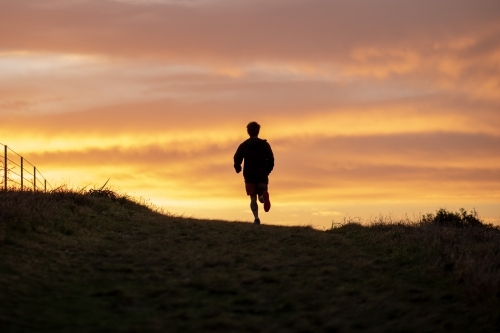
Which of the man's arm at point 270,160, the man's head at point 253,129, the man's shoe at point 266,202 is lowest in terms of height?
the man's shoe at point 266,202

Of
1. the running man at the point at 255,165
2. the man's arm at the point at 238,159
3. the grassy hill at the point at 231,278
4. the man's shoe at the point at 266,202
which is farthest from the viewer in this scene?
the man's arm at the point at 238,159

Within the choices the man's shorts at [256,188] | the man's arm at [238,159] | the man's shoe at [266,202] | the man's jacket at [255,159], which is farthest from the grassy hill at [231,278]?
the man's arm at [238,159]

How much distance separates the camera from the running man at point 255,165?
66.2 ft

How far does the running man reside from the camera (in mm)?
20172

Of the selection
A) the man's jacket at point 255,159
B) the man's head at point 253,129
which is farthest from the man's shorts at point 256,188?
the man's head at point 253,129

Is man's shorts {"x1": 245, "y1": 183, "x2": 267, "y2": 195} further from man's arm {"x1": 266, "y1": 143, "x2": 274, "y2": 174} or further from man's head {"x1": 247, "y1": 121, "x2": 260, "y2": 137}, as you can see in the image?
man's head {"x1": 247, "y1": 121, "x2": 260, "y2": 137}

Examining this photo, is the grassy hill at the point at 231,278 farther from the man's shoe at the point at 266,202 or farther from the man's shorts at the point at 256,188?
the man's shorts at the point at 256,188

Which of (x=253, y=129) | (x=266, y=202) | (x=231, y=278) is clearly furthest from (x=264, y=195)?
(x=231, y=278)

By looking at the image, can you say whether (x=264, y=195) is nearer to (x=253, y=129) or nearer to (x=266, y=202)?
(x=266, y=202)

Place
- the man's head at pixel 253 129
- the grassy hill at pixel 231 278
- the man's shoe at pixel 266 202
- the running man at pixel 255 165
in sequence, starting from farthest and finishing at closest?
the man's head at pixel 253 129
the running man at pixel 255 165
the man's shoe at pixel 266 202
the grassy hill at pixel 231 278

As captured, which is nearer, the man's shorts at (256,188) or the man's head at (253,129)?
the man's shorts at (256,188)

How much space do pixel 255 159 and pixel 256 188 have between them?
91 cm

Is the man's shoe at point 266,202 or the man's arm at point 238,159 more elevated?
the man's arm at point 238,159

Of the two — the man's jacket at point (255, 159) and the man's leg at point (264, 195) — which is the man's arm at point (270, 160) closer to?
the man's jacket at point (255, 159)
